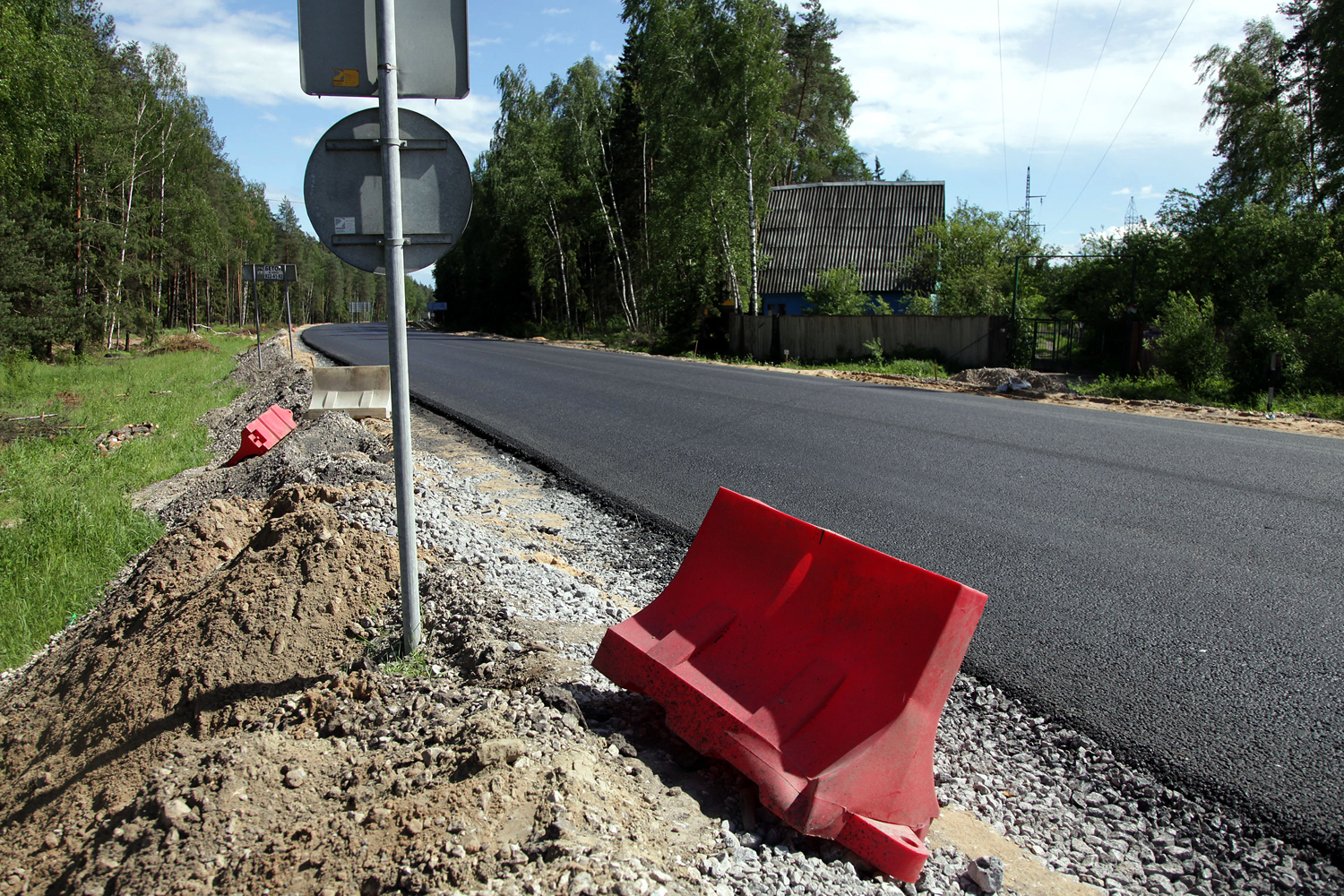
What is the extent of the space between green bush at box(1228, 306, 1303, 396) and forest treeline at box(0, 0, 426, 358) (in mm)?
24341

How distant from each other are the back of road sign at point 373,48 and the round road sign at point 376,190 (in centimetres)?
13

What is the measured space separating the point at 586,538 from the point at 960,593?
153 inches

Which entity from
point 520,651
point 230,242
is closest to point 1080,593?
point 520,651

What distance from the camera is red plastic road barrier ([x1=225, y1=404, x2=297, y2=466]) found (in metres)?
9.09

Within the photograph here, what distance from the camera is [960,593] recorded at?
2.70 metres

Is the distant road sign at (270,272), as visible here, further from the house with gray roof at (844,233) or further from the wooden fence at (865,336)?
the house with gray roof at (844,233)

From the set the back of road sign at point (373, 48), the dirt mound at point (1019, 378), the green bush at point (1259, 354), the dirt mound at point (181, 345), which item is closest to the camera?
the back of road sign at point (373, 48)

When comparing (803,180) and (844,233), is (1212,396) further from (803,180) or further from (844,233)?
(803,180)

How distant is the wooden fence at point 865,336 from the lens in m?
22.8

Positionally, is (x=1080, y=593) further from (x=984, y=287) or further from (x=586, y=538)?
(x=984, y=287)

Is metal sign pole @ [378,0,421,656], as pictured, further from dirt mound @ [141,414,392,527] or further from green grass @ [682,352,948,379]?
green grass @ [682,352,948,379]

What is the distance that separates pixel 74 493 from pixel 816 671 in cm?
829

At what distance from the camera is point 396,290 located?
11.4 feet

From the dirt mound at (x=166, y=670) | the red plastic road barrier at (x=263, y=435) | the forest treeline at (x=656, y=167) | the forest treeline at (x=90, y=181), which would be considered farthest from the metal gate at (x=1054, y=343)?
the forest treeline at (x=90, y=181)
